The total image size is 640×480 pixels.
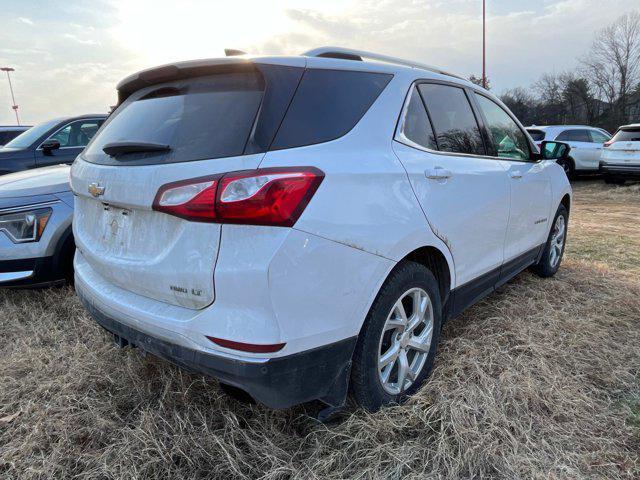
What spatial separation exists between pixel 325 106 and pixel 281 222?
61 cm

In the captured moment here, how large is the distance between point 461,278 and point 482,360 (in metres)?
0.50

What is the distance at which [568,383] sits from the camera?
2.57m

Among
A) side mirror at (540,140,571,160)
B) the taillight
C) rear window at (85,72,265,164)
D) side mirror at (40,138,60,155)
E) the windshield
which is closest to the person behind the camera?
the taillight

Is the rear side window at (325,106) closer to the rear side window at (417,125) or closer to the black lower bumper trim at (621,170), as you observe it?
the rear side window at (417,125)

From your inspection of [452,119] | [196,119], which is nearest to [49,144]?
[196,119]

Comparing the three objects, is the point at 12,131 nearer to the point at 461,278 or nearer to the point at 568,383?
the point at 461,278

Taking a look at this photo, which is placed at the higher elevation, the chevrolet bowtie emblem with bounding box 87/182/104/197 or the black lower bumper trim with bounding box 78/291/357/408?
the chevrolet bowtie emblem with bounding box 87/182/104/197

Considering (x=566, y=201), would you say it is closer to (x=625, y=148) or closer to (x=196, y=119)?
(x=196, y=119)

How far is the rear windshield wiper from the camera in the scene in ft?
6.39

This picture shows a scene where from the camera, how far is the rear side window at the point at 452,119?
2.63 meters

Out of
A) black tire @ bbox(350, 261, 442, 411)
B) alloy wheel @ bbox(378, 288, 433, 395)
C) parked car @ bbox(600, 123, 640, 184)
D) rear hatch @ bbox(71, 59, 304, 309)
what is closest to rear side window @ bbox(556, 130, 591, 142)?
parked car @ bbox(600, 123, 640, 184)

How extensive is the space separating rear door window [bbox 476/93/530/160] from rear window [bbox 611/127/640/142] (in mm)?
10043

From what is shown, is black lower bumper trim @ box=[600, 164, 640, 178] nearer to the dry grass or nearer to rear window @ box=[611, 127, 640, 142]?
rear window @ box=[611, 127, 640, 142]

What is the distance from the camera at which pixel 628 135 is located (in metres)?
11.8
